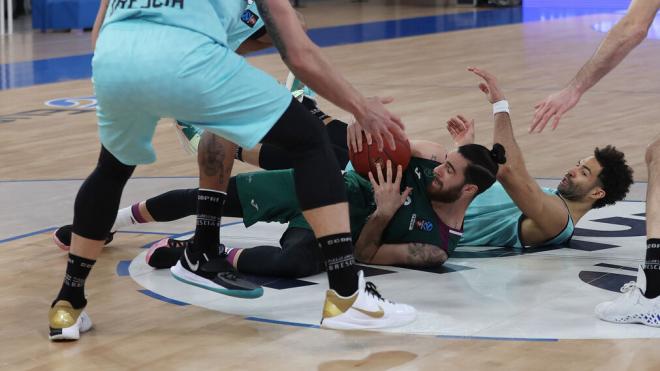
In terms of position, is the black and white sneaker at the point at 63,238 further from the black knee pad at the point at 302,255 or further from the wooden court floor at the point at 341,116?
the black knee pad at the point at 302,255

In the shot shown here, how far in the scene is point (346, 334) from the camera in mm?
3689

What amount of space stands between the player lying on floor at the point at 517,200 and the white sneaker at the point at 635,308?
948 millimetres

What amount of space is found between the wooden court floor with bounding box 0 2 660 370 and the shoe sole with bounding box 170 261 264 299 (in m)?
0.09

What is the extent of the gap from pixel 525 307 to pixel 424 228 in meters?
0.64

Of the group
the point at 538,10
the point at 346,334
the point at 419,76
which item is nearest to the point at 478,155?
the point at 346,334

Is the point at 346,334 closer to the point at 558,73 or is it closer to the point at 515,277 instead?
the point at 515,277

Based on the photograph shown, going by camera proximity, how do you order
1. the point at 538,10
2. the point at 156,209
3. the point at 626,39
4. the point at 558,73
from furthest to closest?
the point at 538,10 < the point at 558,73 < the point at 156,209 < the point at 626,39

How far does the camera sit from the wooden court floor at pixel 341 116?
349cm

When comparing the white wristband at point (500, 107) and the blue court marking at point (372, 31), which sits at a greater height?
the white wristband at point (500, 107)

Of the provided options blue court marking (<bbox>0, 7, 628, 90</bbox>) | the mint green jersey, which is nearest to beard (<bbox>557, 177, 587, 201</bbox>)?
the mint green jersey

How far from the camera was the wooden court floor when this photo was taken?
349cm

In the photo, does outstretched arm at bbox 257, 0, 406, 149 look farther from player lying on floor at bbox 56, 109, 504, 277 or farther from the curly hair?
the curly hair

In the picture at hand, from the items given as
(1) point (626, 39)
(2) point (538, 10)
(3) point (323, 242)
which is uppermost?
(1) point (626, 39)

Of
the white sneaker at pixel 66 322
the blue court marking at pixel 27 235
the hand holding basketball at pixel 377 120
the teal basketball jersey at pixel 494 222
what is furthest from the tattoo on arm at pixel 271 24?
the blue court marking at pixel 27 235
